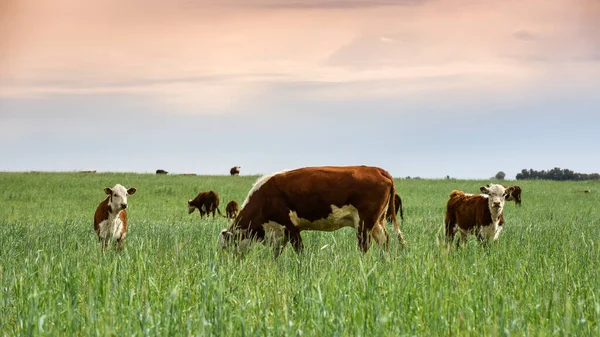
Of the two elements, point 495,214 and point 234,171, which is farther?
point 234,171

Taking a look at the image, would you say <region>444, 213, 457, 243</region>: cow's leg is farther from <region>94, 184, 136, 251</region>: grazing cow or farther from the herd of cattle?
<region>94, 184, 136, 251</region>: grazing cow

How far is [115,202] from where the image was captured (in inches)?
497

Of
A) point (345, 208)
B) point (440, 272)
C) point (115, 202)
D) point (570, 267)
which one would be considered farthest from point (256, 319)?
point (115, 202)

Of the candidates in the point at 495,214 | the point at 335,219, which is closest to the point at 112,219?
the point at 335,219

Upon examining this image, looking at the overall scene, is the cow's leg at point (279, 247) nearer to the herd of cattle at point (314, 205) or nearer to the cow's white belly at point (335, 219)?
the herd of cattle at point (314, 205)

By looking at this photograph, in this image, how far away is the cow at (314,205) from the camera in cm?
1149

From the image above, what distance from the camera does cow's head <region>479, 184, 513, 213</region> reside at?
12578 millimetres

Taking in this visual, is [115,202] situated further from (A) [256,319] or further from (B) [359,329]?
(B) [359,329]

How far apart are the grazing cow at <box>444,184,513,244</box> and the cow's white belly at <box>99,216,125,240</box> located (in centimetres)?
658

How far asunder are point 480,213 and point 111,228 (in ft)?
24.6

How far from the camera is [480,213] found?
12992 mm

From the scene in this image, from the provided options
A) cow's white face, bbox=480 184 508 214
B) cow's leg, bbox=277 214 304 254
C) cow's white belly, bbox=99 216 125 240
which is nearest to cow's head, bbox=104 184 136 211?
cow's white belly, bbox=99 216 125 240

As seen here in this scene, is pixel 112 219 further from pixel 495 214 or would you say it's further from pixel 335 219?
pixel 495 214

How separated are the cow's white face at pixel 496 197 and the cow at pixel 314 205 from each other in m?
2.40
